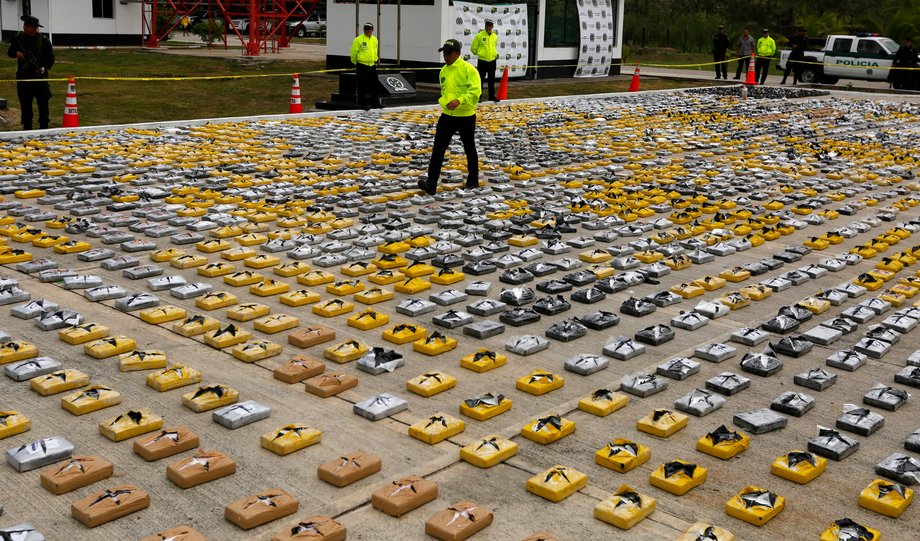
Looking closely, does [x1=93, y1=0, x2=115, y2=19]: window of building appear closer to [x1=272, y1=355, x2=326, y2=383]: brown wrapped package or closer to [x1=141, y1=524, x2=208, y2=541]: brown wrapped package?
[x1=272, y1=355, x2=326, y2=383]: brown wrapped package

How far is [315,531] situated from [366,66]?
657 inches

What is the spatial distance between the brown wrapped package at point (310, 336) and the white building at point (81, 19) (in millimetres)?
36752

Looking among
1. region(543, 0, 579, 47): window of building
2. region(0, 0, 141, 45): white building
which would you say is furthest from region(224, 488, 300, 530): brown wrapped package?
region(0, 0, 141, 45): white building

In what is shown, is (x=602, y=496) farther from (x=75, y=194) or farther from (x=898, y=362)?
(x=75, y=194)

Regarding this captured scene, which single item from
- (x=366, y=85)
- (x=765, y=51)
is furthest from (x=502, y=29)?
(x=765, y=51)

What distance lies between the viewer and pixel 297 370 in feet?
18.7

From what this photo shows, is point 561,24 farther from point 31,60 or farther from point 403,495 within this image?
point 403,495

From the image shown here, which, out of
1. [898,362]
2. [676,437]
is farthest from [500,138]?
[676,437]

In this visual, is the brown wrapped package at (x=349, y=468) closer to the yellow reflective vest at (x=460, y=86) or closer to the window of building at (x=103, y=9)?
the yellow reflective vest at (x=460, y=86)

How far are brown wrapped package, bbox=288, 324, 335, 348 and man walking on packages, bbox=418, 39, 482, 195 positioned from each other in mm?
5275

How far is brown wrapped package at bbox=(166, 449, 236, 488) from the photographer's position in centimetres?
435

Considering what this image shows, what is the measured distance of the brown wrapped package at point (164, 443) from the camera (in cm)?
459

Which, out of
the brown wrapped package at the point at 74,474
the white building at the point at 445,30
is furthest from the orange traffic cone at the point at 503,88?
the brown wrapped package at the point at 74,474

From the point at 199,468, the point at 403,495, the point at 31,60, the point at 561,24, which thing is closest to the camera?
the point at 403,495
